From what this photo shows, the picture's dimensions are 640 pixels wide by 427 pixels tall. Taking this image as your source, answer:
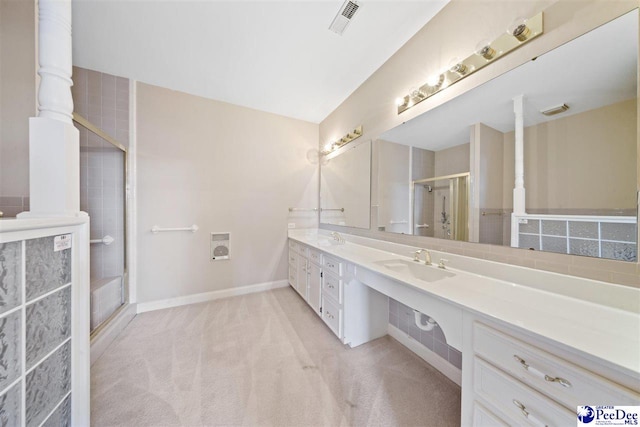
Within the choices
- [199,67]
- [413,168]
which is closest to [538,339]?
[413,168]

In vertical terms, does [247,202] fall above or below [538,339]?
above

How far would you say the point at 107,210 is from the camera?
2.18m

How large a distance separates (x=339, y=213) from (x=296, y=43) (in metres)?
1.82

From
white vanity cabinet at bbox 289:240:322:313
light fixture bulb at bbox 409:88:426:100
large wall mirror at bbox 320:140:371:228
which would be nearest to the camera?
light fixture bulb at bbox 409:88:426:100

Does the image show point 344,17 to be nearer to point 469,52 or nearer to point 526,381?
point 469,52

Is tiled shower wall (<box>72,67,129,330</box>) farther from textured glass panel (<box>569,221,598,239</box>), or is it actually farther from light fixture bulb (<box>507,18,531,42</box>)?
textured glass panel (<box>569,221,598,239</box>)

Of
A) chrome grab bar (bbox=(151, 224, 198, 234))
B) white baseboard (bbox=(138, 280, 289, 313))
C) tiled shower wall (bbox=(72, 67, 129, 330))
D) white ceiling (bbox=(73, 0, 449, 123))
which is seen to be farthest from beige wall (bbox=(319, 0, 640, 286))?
tiled shower wall (bbox=(72, 67, 129, 330))

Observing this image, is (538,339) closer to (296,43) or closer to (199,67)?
(296,43)

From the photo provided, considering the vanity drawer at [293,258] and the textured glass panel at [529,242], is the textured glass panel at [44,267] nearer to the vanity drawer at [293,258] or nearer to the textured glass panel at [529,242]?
the vanity drawer at [293,258]

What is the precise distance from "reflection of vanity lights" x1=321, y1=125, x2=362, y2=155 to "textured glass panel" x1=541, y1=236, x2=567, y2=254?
1.80 metres

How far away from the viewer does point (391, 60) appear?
1903mm

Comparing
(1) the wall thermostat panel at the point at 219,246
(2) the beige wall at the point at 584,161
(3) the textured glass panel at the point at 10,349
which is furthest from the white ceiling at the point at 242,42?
(3) the textured glass panel at the point at 10,349

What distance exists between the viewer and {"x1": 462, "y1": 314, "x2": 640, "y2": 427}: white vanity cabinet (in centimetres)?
57

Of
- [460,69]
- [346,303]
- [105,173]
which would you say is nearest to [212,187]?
[105,173]
